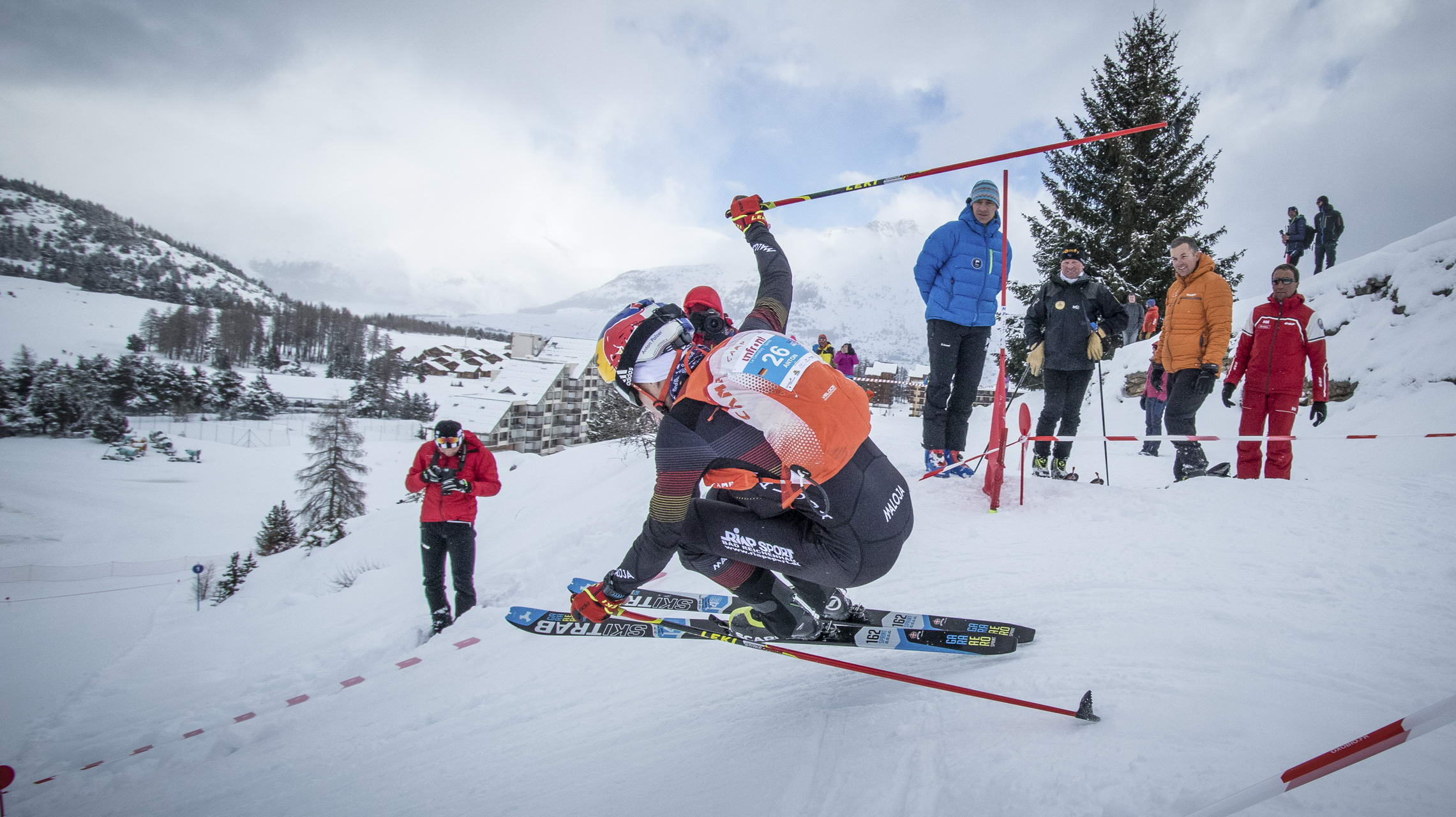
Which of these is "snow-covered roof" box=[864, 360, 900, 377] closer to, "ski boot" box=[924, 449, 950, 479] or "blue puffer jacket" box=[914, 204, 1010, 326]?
"ski boot" box=[924, 449, 950, 479]

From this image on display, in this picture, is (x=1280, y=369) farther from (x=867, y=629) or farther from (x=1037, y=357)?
(x=867, y=629)

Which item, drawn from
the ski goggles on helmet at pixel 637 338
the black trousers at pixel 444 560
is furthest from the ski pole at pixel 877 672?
the black trousers at pixel 444 560

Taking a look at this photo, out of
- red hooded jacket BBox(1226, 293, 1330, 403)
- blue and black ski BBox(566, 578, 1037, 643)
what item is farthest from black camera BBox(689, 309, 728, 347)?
red hooded jacket BBox(1226, 293, 1330, 403)

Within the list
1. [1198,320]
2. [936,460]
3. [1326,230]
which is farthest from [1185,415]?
[1326,230]

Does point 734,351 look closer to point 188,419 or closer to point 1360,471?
point 1360,471

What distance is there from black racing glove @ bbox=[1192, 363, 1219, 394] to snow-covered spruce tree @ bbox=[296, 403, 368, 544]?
27.2m

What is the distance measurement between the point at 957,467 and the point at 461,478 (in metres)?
5.08

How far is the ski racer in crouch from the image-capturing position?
2.34 m

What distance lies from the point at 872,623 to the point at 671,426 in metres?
1.68

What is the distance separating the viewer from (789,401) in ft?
7.57

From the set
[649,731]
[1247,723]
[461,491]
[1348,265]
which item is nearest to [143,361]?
[461,491]

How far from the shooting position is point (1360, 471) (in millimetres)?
5664

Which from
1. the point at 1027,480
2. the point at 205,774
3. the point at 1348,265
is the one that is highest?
the point at 1348,265

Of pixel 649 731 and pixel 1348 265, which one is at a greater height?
pixel 1348 265
